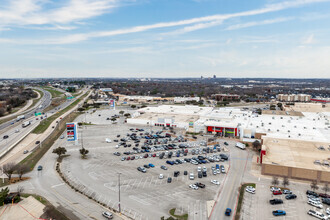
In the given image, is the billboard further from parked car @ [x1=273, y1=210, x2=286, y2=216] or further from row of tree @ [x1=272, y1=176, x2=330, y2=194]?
parked car @ [x1=273, y1=210, x2=286, y2=216]

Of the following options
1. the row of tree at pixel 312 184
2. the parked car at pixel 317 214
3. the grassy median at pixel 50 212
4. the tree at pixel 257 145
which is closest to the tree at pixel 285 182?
the row of tree at pixel 312 184

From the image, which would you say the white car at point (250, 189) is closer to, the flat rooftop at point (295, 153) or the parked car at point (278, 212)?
the parked car at point (278, 212)

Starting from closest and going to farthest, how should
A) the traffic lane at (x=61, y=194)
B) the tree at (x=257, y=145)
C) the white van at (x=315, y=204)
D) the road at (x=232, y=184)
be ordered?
1. the traffic lane at (x=61, y=194)
2. the road at (x=232, y=184)
3. the white van at (x=315, y=204)
4. the tree at (x=257, y=145)

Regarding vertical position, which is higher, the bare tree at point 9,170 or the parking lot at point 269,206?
the bare tree at point 9,170

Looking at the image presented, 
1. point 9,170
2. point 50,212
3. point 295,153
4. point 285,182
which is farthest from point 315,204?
point 9,170

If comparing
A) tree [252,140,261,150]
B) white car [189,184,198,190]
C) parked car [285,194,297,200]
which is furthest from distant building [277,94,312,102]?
white car [189,184,198,190]

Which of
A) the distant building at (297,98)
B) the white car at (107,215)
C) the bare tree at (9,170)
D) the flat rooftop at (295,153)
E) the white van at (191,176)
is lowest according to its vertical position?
the white car at (107,215)
